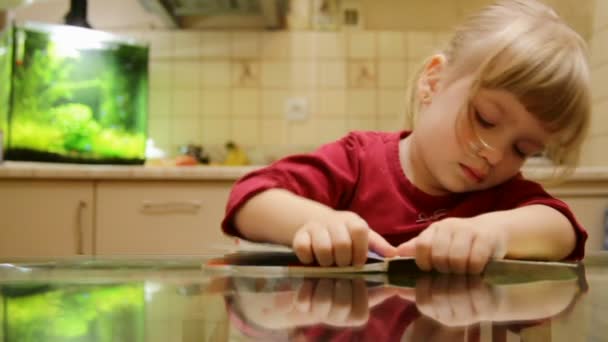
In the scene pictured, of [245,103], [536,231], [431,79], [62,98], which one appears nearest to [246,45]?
[245,103]

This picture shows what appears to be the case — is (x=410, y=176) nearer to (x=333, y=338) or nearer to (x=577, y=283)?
(x=577, y=283)

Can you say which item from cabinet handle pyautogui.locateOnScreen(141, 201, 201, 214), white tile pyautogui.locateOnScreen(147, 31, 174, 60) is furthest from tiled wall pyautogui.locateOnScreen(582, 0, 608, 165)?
white tile pyautogui.locateOnScreen(147, 31, 174, 60)

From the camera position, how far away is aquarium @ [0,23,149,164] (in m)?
1.74

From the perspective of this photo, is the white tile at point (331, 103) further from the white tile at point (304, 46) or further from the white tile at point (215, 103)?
the white tile at point (215, 103)

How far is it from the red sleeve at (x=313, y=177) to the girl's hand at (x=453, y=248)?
0.87 ft

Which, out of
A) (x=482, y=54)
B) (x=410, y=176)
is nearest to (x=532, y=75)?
(x=482, y=54)

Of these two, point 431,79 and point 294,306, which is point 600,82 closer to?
point 431,79

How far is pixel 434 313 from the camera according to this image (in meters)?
0.25

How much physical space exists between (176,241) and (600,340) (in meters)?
1.57

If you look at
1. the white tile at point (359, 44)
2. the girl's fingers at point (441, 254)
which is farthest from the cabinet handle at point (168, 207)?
the girl's fingers at point (441, 254)

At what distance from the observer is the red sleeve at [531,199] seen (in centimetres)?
70

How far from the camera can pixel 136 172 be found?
1.66 meters

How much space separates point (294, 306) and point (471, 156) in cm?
50

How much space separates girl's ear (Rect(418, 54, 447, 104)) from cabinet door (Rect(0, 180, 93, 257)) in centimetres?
113
